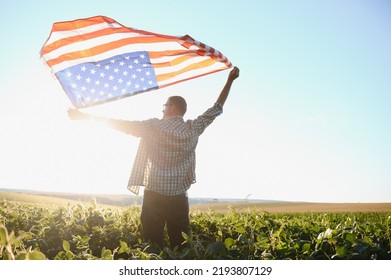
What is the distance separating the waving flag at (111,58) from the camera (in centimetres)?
379

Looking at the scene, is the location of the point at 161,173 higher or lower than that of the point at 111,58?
lower

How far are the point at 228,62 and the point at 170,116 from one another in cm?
148

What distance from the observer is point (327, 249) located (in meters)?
2.63

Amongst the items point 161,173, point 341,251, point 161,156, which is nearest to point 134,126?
point 161,156

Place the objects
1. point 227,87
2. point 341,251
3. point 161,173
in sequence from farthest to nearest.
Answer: point 227,87
point 161,173
point 341,251

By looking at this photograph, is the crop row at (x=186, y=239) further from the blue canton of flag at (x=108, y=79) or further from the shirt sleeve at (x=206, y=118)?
the blue canton of flag at (x=108, y=79)

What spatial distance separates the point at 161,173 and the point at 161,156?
162 mm

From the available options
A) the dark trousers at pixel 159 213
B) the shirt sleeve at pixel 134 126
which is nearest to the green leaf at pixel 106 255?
the dark trousers at pixel 159 213

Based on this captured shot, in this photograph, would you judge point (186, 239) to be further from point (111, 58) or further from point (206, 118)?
point (111, 58)

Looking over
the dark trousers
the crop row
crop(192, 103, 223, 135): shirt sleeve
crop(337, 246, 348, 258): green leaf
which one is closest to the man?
the dark trousers

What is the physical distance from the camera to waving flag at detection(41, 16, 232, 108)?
3795 millimetres

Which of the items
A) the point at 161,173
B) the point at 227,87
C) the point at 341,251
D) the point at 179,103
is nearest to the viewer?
the point at 341,251

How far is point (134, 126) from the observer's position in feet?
10.0
